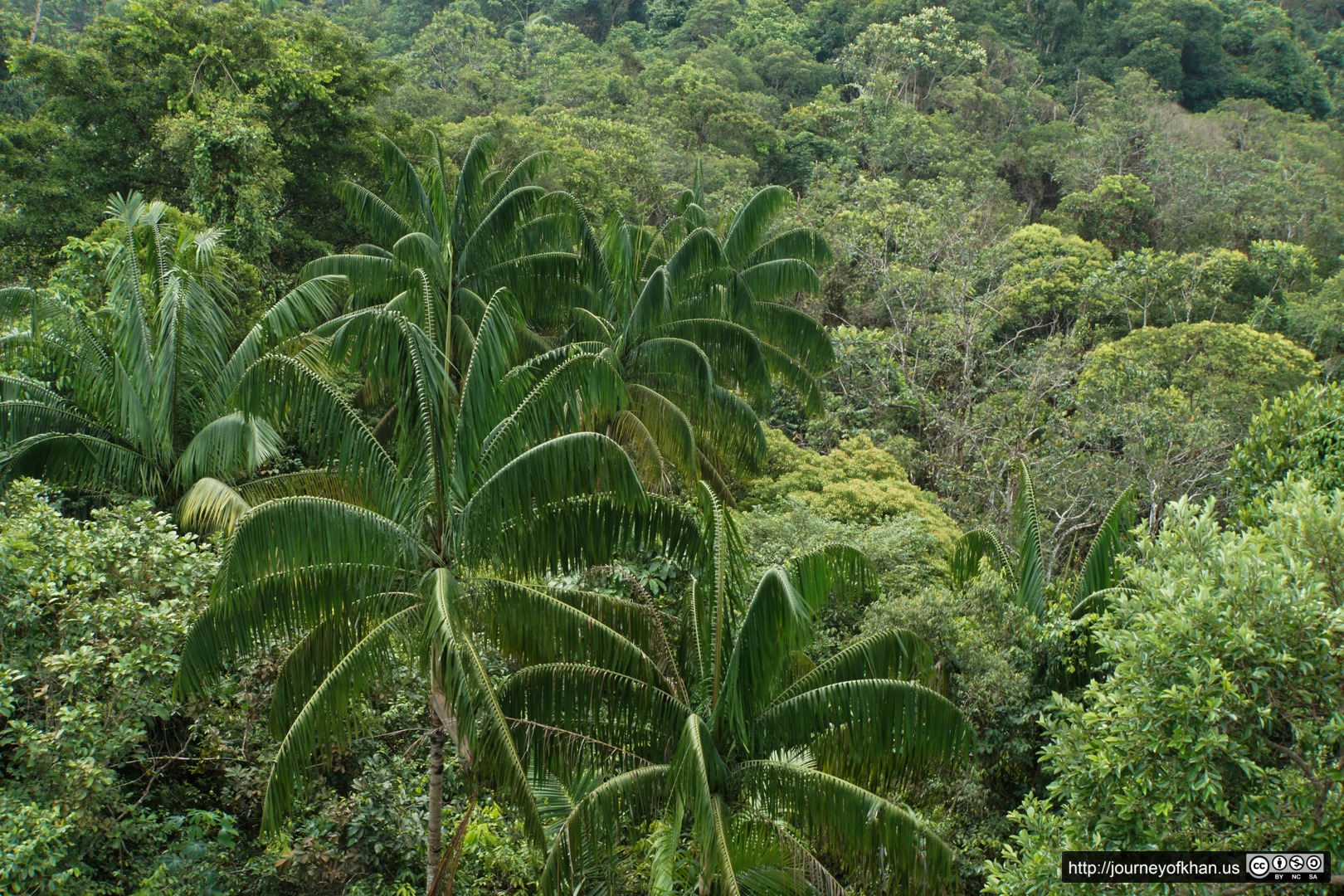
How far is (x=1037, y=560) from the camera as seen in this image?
9.52 metres

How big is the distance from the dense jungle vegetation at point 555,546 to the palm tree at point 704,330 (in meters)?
0.08

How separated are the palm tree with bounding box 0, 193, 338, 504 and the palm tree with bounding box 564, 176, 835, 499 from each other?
4.12 meters

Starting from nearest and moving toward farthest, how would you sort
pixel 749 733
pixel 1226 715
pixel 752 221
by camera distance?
pixel 1226 715
pixel 749 733
pixel 752 221

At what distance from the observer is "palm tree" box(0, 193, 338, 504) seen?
9.95 m

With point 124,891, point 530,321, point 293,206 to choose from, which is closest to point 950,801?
point 124,891

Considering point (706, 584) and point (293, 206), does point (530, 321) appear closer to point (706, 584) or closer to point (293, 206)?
point (293, 206)

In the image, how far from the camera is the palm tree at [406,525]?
636 cm

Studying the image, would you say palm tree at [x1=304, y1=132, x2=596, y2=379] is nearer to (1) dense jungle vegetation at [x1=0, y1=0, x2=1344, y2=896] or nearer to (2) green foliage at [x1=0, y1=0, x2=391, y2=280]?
(1) dense jungle vegetation at [x1=0, y1=0, x2=1344, y2=896]

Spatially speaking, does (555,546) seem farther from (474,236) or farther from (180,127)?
(180,127)

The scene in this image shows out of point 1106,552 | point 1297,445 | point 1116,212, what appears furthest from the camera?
point 1116,212

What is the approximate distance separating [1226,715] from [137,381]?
33.2 ft

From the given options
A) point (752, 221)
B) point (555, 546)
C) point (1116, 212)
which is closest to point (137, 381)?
point (555, 546)

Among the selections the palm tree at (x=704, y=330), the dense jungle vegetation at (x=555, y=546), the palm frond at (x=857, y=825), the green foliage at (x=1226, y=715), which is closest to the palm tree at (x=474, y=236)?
the dense jungle vegetation at (x=555, y=546)

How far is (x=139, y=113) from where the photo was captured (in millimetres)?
17625
